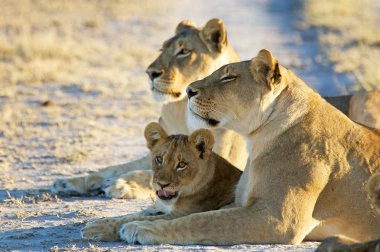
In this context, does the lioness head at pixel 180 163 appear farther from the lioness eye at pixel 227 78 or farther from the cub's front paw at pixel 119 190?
the cub's front paw at pixel 119 190

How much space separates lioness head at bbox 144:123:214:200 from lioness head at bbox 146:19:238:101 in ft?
5.79

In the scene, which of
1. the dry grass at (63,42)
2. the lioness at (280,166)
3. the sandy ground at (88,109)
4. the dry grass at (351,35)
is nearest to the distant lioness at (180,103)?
the sandy ground at (88,109)

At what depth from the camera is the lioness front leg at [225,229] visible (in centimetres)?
612

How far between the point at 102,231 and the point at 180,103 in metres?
2.40

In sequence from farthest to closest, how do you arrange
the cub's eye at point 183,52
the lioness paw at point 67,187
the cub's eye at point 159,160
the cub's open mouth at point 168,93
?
the cub's eye at point 183,52
the cub's open mouth at point 168,93
the lioness paw at point 67,187
the cub's eye at point 159,160

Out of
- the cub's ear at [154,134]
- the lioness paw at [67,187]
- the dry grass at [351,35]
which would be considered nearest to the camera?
the cub's ear at [154,134]

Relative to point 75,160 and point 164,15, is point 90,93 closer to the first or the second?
point 75,160

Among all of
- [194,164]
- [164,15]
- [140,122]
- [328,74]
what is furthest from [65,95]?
[164,15]

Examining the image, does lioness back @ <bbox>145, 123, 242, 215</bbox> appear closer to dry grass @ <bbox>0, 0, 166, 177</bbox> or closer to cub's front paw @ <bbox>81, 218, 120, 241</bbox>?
cub's front paw @ <bbox>81, 218, 120, 241</bbox>

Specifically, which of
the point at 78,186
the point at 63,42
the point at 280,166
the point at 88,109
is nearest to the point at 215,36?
the point at 78,186

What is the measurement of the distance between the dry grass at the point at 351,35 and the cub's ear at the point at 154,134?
7216 mm

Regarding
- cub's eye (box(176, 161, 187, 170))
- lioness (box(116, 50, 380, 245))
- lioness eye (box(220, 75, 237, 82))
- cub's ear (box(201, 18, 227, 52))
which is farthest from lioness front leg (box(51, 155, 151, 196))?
lioness eye (box(220, 75, 237, 82))

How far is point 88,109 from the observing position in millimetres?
13312

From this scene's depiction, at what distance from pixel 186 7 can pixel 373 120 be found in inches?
814
